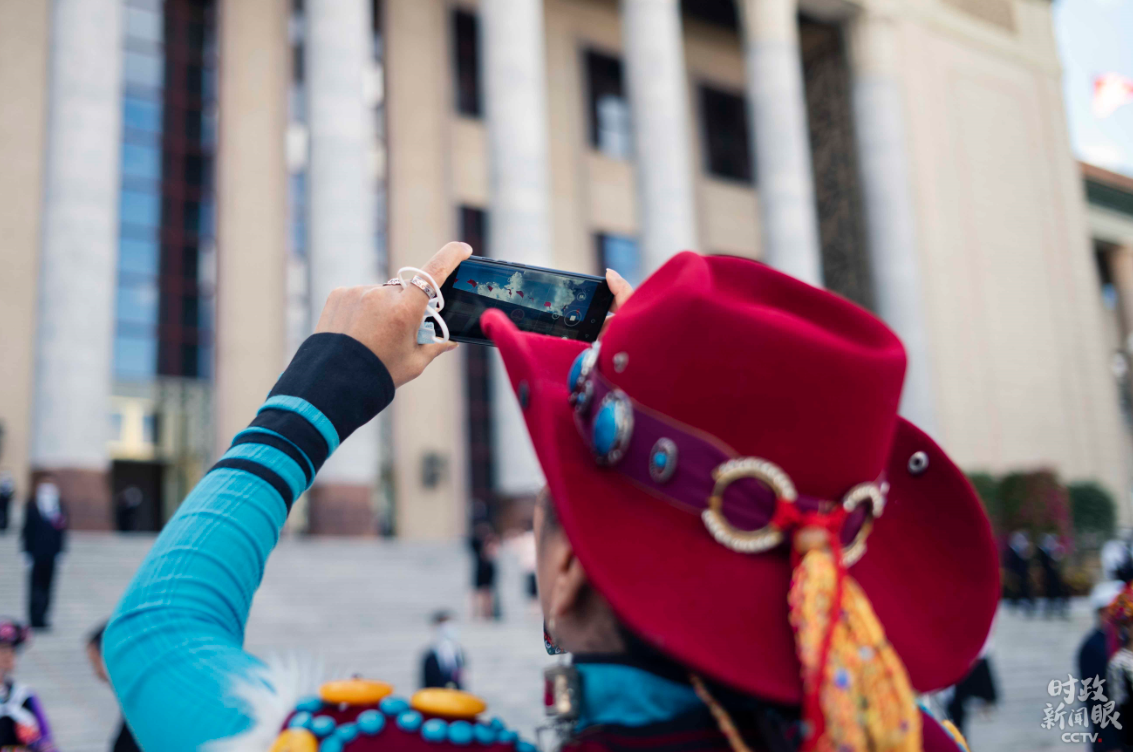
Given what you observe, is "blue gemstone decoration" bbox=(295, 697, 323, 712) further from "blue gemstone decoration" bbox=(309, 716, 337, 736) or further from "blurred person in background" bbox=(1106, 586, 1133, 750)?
"blurred person in background" bbox=(1106, 586, 1133, 750)

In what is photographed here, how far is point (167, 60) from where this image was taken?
2281 centimetres

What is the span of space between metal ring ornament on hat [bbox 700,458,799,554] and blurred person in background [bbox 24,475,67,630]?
A: 12.2 metres

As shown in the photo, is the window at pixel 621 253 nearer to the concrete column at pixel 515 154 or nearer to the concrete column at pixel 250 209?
the concrete column at pixel 515 154

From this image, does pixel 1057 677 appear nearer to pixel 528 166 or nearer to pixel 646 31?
pixel 528 166

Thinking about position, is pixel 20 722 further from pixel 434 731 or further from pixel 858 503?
pixel 858 503

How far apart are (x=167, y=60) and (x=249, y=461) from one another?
24674 millimetres

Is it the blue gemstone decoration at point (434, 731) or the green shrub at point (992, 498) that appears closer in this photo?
the blue gemstone decoration at point (434, 731)

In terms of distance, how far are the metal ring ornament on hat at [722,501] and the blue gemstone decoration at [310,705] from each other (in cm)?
48

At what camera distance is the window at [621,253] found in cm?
2790

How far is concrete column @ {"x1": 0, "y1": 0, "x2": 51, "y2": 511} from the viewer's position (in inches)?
753

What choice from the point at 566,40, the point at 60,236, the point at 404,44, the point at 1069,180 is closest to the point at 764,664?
the point at 60,236

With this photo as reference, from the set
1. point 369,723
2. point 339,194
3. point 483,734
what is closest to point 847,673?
point 483,734

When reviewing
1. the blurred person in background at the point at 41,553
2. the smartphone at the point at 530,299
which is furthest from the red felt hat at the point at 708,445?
the blurred person in background at the point at 41,553

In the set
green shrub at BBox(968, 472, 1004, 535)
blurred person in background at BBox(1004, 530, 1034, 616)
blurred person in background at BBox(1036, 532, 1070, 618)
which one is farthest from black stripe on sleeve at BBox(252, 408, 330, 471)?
green shrub at BBox(968, 472, 1004, 535)
